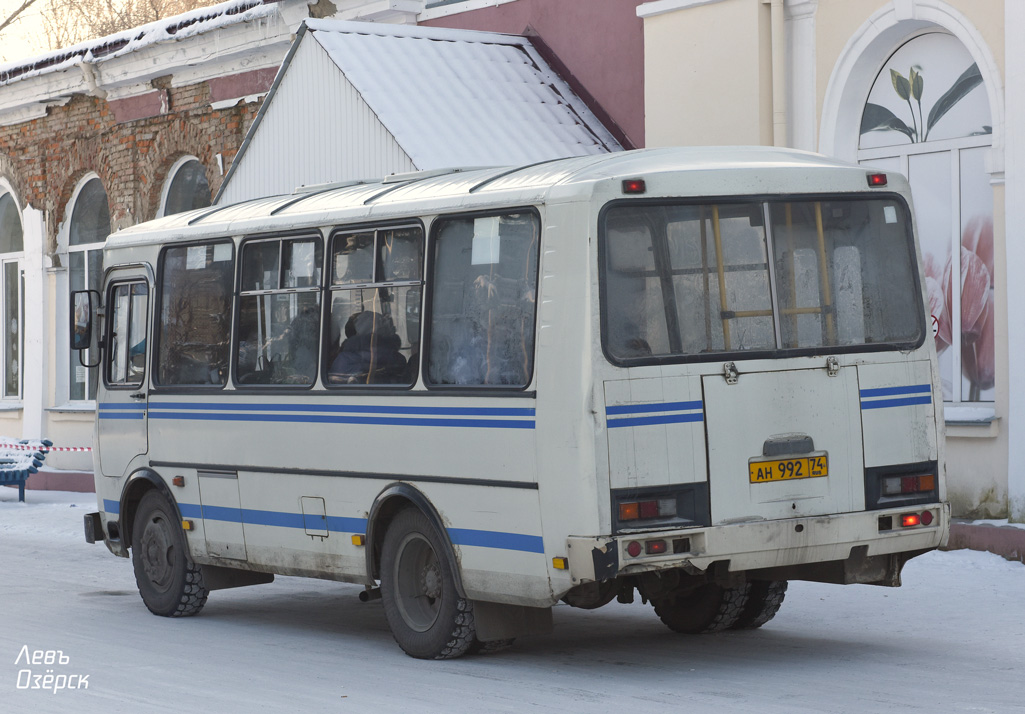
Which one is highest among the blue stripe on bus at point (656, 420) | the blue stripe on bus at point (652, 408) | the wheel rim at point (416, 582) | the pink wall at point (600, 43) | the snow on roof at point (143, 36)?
the snow on roof at point (143, 36)

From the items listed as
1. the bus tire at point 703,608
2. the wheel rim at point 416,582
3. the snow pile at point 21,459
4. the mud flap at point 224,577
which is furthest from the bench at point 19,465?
the bus tire at point 703,608

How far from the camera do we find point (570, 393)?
25.8ft

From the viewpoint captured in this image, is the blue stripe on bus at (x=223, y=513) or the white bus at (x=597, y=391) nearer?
the white bus at (x=597, y=391)

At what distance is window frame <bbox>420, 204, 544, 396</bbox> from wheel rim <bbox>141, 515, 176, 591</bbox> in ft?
10.5

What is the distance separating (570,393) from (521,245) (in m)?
0.90

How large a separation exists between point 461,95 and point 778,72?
3431 millimetres

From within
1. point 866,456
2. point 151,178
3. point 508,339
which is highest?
point 151,178

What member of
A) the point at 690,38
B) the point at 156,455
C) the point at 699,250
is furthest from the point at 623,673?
the point at 690,38

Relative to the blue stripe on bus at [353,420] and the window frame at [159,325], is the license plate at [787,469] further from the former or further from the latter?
the window frame at [159,325]

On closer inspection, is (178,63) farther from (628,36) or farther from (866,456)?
(866,456)

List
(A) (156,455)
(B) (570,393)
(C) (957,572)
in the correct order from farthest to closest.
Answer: (C) (957,572)
(A) (156,455)
(B) (570,393)

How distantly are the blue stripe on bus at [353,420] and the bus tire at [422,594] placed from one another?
0.51 m

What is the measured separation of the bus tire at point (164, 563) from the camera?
1110cm

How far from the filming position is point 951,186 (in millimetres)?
14008
